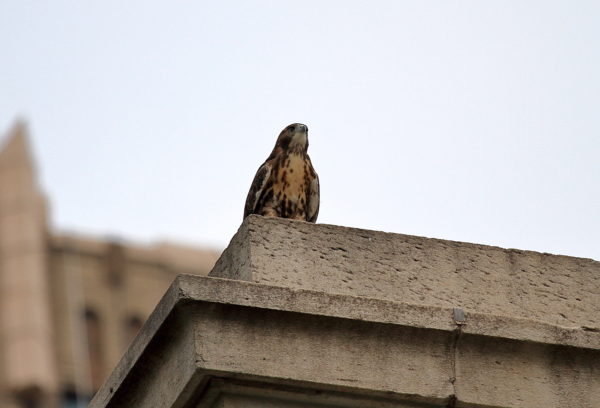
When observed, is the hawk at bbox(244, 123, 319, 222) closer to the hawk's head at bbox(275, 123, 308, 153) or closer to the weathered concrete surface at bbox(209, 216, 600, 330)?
the hawk's head at bbox(275, 123, 308, 153)

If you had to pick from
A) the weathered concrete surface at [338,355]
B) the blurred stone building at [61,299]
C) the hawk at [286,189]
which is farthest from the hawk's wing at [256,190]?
the blurred stone building at [61,299]

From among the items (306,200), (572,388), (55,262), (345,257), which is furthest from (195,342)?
(55,262)

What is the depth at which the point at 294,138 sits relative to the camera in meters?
9.56

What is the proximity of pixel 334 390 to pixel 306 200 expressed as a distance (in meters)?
2.63

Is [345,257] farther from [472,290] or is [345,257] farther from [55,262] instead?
[55,262]

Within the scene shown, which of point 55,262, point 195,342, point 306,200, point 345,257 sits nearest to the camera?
point 195,342

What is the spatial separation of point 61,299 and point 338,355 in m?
46.8

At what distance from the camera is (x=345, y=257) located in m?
7.01

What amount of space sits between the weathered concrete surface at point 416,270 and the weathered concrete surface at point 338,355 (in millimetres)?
276

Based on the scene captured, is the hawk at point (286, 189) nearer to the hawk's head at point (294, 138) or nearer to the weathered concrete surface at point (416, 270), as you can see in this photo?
the hawk's head at point (294, 138)

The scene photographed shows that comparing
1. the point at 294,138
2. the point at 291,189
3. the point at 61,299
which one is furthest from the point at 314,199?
the point at 61,299

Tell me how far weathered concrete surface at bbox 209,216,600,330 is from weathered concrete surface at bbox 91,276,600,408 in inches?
10.9

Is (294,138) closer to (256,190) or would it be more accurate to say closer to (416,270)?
(256,190)

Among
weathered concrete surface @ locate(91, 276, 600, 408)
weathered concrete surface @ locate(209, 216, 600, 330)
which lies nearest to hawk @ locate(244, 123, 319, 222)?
weathered concrete surface @ locate(209, 216, 600, 330)
